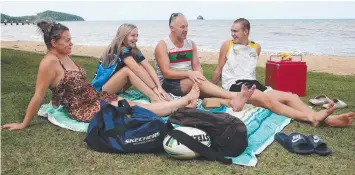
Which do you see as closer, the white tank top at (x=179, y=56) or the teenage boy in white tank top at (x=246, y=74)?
the teenage boy in white tank top at (x=246, y=74)

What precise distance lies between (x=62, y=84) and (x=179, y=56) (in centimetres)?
207

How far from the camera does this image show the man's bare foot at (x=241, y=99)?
528 cm

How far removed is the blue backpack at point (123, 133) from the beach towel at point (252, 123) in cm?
76

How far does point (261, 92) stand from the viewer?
569 centimetres

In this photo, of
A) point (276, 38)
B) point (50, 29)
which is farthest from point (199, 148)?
point (276, 38)

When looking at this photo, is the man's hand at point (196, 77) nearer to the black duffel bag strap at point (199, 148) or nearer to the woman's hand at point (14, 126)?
the black duffel bag strap at point (199, 148)

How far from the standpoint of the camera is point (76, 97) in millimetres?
5113

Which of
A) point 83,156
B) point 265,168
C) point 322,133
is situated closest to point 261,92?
point 322,133

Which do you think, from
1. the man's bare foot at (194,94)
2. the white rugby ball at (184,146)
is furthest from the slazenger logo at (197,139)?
the man's bare foot at (194,94)

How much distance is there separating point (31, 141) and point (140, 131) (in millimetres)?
1345

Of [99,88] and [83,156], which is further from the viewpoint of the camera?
[99,88]

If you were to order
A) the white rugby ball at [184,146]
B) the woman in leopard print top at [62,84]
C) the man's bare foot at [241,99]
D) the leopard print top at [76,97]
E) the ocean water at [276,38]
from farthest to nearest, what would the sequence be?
the ocean water at [276,38], the man's bare foot at [241,99], the leopard print top at [76,97], the woman in leopard print top at [62,84], the white rugby ball at [184,146]

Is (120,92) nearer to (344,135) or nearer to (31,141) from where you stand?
(31,141)

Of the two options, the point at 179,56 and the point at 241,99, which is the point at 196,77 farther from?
the point at 241,99
